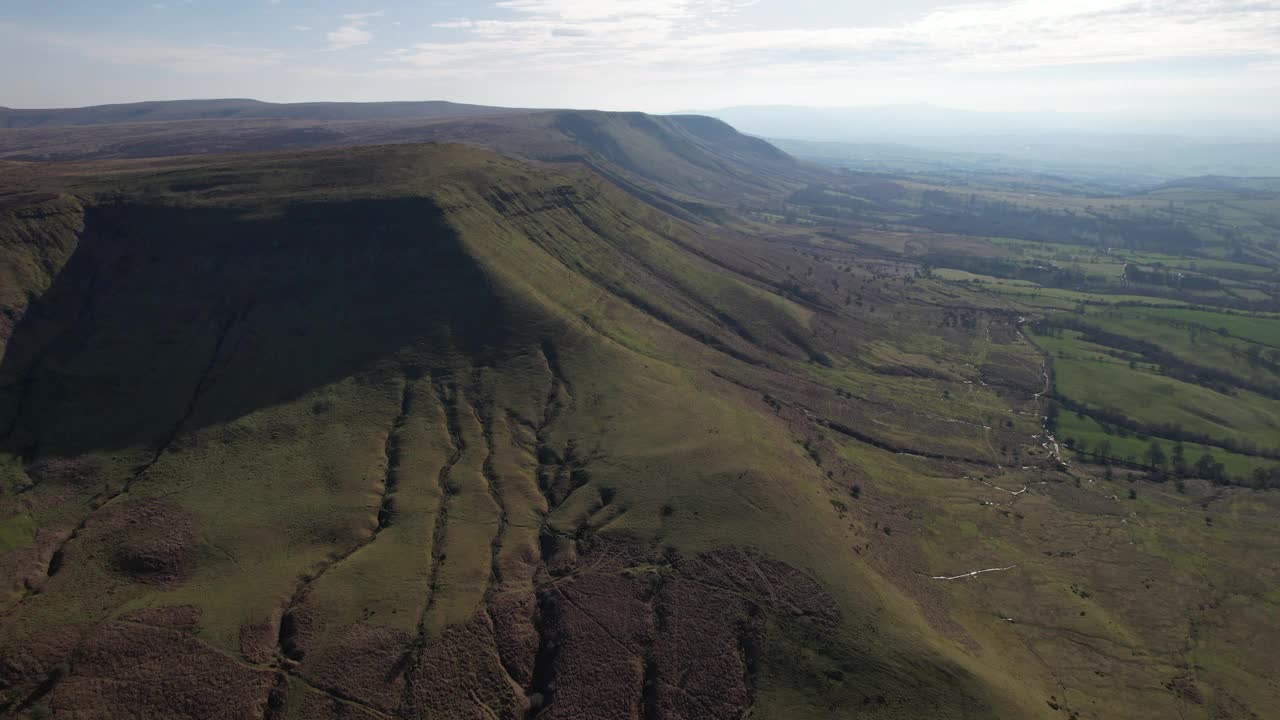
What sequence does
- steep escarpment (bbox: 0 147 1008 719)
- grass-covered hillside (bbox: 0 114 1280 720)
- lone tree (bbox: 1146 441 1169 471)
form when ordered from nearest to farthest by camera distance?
steep escarpment (bbox: 0 147 1008 719)
grass-covered hillside (bbox: 0 114 1280 720)
lone tree (bbox: 1146 441 1169 471)

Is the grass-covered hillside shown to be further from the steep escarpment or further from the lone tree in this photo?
the lone tree

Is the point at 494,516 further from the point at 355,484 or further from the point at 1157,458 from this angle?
the point at 1157,458

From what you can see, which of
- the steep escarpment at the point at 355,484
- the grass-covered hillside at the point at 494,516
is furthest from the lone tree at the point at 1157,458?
the steep escarpment at the point at 355,484

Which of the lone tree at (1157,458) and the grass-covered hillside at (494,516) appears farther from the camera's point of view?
the lone tree at (1157,458)

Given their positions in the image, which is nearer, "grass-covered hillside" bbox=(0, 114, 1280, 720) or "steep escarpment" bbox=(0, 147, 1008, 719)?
"steep escarpment" bbox=(0, 147, 1008, 719)

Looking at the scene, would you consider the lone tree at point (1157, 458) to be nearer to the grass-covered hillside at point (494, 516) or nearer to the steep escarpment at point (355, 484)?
the grass-covered hillside at point (494, 516)

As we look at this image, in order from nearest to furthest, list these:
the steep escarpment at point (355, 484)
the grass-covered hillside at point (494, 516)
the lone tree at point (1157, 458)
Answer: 1. the steep escarpment at point (355, 484)
2. the grass-covered hillside at point (494, 516)
3. the lone tree at point (1157, 458)

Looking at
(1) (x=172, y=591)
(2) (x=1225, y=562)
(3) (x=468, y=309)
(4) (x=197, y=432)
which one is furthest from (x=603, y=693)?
(2) (x=1225, y=562)

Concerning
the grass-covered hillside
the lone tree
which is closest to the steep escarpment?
the grass-covered hillside

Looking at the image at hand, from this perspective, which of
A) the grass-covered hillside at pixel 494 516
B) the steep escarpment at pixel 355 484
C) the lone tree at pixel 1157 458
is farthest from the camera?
the lone tree at pixel 1157 458

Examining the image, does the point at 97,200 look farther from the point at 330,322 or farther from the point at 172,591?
the point at 172,591
